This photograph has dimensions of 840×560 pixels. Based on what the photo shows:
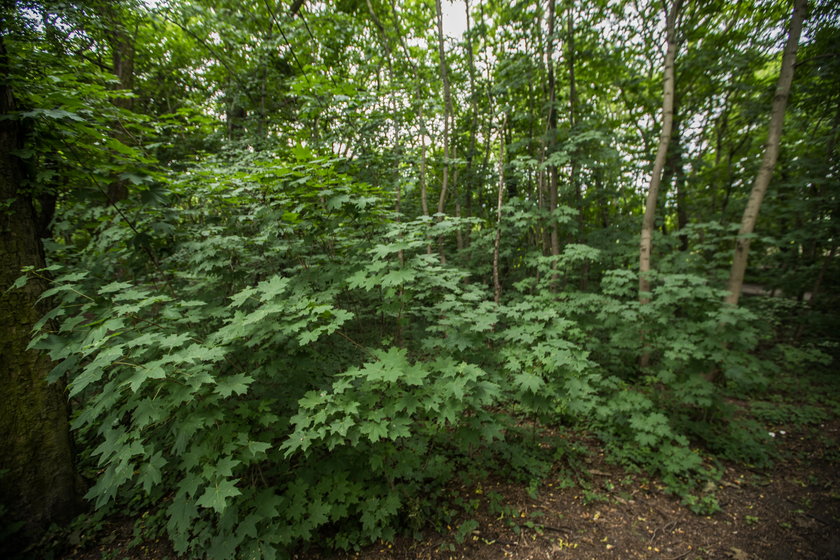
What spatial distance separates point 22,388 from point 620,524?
6145mm

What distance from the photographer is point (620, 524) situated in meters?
3.40

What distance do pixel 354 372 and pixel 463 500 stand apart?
2244 millimetres

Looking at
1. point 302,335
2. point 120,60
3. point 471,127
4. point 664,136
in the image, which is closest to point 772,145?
point 664,136

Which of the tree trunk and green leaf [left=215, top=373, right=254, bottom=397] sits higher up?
the tree trunk

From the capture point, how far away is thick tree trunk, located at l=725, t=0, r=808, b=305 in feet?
16.0

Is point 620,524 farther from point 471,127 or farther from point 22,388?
point 471,127

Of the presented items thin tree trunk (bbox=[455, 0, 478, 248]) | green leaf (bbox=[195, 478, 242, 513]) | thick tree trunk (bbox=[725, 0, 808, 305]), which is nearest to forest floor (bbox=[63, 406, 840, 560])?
green leaf (bbox=[195, 478, 242, 513])

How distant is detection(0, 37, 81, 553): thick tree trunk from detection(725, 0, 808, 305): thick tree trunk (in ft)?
28.5

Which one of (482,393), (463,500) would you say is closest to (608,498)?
(463,500)

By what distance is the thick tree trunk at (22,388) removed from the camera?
2.71 m

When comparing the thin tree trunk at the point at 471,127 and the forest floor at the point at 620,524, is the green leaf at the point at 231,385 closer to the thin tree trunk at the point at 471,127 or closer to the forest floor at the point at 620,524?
the forest floor at the point at 620,524

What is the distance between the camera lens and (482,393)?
272 cm

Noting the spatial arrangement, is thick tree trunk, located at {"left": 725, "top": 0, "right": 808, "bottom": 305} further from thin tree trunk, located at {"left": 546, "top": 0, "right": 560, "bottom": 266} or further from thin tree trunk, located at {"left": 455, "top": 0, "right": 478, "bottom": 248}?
thin tree trunk, located at {"left": 455, "top": 0, "right": 478, "bottom": 248}

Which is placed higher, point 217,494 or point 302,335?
point 302,335
